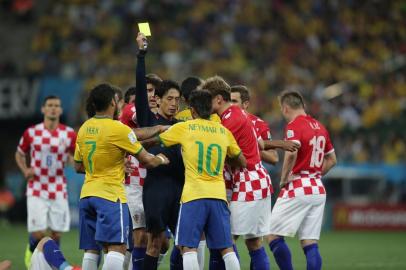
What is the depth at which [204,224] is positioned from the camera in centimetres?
926

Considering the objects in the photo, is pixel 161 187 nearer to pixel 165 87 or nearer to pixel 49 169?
pixel 165 87

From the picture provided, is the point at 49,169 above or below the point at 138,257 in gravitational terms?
above

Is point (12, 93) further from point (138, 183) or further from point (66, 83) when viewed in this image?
point (138, 183)

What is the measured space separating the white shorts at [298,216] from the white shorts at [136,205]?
158 centimetres

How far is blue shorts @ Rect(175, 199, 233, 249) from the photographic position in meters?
9.17

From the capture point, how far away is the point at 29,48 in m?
29.0

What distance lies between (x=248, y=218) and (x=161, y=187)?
1.01 meters

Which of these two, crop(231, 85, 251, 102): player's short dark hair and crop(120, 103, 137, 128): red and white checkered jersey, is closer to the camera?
crop(120, 103, 137, 128): red and white checkered jersey

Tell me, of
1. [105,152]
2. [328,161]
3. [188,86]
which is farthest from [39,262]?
[328,161]

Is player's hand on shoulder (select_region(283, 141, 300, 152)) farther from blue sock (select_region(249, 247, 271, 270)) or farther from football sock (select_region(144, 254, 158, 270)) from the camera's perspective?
football sock (select_region(144, 254, 158, 270))

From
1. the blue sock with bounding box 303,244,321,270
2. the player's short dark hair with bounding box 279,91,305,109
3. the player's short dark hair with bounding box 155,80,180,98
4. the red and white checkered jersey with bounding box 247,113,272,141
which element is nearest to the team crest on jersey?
the player's short dark hair with bounding box 155,80,180,98

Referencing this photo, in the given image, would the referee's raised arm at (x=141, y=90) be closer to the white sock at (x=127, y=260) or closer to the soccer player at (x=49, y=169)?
the white sock at (x=127, y=260)

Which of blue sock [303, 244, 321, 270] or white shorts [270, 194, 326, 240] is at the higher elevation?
white shorts [270, 194, 326, 240]

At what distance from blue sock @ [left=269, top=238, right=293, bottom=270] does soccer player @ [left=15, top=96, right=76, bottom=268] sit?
150 inches
